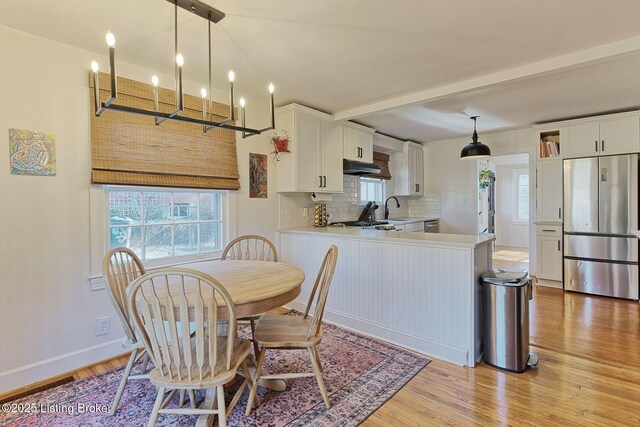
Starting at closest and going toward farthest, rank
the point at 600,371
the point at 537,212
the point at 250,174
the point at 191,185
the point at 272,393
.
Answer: the point at 272,393 < the point at 600,371 < the point at 191,185 < the point at 250,174 < the point at 537,212

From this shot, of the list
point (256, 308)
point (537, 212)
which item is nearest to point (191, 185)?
point (256, 308)

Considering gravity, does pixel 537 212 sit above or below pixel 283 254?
above

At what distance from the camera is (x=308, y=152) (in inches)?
150

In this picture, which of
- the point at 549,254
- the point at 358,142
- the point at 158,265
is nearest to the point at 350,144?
the point at 358,142

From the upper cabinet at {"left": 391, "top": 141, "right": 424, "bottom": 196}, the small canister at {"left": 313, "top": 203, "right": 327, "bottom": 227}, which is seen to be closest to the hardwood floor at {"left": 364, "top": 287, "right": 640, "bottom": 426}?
the small canister at {"left": 313, "top": 203, "right": 327, "bottom": 227}

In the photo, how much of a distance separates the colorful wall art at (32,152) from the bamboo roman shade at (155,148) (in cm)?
25

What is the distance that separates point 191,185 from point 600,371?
3.53 m

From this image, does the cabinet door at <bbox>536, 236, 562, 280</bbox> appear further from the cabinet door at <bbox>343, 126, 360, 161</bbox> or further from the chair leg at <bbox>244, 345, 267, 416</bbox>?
the chair leg at <bbox>244, 345, 267, 416</bbox>

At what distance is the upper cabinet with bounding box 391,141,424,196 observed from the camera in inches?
226

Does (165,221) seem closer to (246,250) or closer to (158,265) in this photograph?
(158,265)

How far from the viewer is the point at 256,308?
167cm

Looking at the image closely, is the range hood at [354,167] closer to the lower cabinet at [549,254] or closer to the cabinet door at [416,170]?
the cabinet door at [416,170]

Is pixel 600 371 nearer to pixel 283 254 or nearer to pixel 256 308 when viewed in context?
pixel 256 308

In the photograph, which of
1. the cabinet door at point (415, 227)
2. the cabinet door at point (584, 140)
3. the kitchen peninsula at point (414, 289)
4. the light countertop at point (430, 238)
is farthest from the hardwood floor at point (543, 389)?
the cabinet door at point (415, 227)
